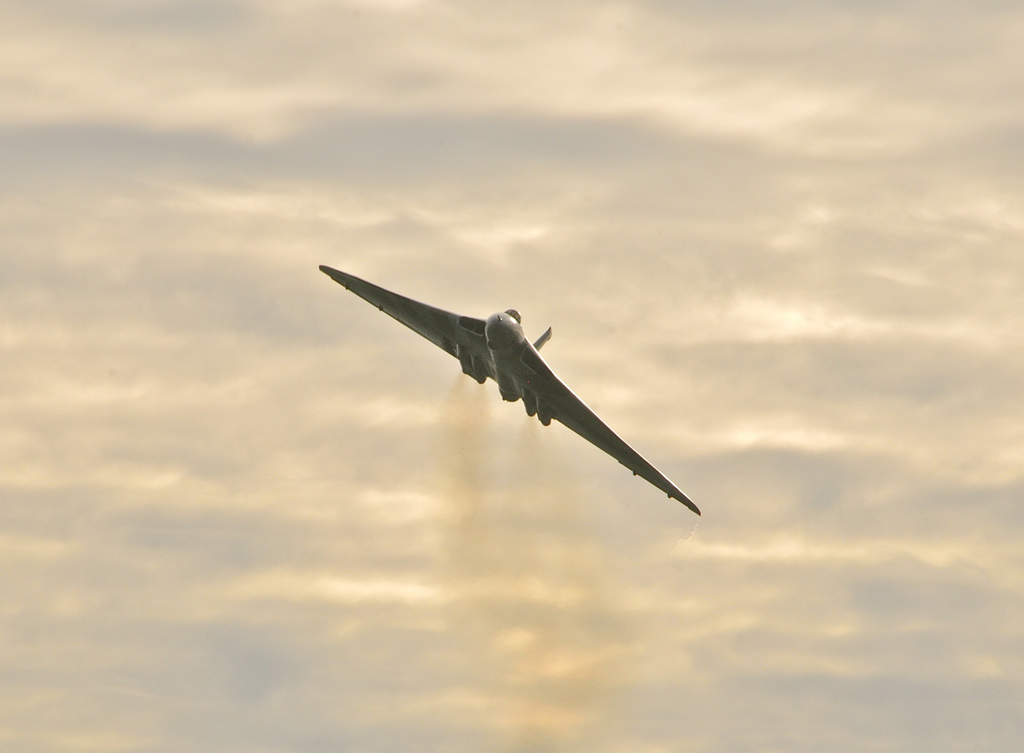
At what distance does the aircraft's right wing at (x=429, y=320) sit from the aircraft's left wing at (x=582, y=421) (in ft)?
12.5

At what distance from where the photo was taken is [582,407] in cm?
14062

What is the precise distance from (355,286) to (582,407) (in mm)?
17183

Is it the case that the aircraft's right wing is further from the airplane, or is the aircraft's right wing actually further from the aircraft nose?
the aircraft nose

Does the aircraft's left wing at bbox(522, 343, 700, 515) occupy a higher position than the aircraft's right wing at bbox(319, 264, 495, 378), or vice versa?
the aircraft's right wing at bbox(319, 264, 495, 378)

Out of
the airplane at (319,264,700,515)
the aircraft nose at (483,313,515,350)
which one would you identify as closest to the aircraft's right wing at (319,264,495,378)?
the airplane at (319,264,700,515)

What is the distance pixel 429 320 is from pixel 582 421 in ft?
38.8

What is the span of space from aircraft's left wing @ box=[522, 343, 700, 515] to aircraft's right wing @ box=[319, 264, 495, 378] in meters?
3.82

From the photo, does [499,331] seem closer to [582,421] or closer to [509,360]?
[509,360]

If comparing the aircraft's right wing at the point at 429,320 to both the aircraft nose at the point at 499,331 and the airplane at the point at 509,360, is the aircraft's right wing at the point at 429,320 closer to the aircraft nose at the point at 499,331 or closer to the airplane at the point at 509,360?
the airplane at the point at 509,360

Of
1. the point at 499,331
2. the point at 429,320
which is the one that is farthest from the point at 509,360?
the point at 429,320

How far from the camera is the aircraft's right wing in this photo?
139 metres

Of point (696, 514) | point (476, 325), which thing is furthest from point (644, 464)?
point (476, 325)

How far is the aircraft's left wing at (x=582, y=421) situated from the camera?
13688cm

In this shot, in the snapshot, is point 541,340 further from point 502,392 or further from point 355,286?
point 355,286
